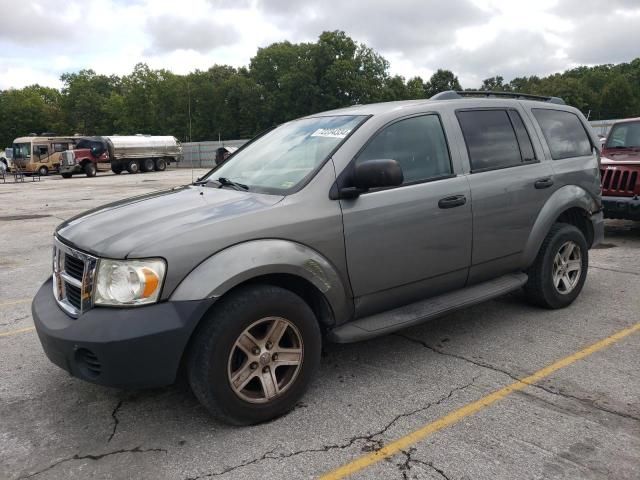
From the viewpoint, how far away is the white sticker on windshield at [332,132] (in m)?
3.55

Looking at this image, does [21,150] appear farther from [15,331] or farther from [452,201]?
[452,201]

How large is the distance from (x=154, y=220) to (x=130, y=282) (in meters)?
0.45

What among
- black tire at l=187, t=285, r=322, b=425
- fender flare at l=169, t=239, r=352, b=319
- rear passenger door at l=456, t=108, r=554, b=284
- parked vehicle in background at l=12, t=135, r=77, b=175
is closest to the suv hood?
fender flare at l=169, t=239, r=352, b=319

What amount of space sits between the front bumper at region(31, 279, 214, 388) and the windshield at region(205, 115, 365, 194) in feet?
3.42

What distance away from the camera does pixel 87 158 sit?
3262cm

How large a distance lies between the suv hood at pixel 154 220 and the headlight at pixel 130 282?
5 cm

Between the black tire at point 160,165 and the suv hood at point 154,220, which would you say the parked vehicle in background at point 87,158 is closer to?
the black tire at point 160,165

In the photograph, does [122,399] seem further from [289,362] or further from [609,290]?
[609,290]

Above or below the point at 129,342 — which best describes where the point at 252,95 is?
above

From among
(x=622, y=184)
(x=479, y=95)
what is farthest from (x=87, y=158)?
(x=479, y=95)

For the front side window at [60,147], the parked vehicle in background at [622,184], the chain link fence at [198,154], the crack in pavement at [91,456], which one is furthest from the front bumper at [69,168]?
the crack in pavement at [91,456]

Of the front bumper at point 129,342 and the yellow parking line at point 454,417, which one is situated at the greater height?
the front bumper at point 129,342

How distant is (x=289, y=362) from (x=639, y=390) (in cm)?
216

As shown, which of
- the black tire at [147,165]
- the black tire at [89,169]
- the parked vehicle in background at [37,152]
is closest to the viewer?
the black tire at [89,169]
